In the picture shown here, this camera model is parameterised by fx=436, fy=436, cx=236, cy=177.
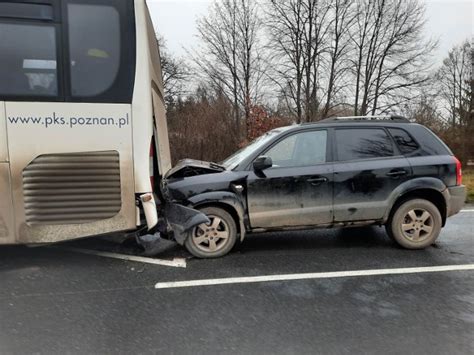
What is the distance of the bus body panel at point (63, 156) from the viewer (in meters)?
4.75

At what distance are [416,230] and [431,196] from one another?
51 centimetres

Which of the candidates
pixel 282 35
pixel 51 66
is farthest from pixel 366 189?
pixel 282 35

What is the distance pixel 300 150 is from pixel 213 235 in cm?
158

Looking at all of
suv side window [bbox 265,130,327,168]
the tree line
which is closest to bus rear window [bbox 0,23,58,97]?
suv side window [bbox 265,130,327,168]

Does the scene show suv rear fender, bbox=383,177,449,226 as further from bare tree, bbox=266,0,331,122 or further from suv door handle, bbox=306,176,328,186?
bare tree, bbox=266,0,331,122

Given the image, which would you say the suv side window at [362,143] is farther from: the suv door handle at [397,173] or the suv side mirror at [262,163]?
the suv side mirror at [262,163]

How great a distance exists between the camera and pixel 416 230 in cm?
573

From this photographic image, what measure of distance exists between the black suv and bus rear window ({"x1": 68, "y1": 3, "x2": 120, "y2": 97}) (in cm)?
148

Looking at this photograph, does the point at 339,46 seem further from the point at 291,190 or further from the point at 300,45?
the point at 291,190

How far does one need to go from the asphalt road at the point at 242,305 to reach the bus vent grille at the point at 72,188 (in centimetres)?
70

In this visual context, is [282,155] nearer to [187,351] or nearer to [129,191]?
[129,191]

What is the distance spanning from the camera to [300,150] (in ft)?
18.7

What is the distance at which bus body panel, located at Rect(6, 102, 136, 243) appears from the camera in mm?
4754

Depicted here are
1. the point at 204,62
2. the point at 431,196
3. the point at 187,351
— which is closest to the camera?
the point at 187,351
